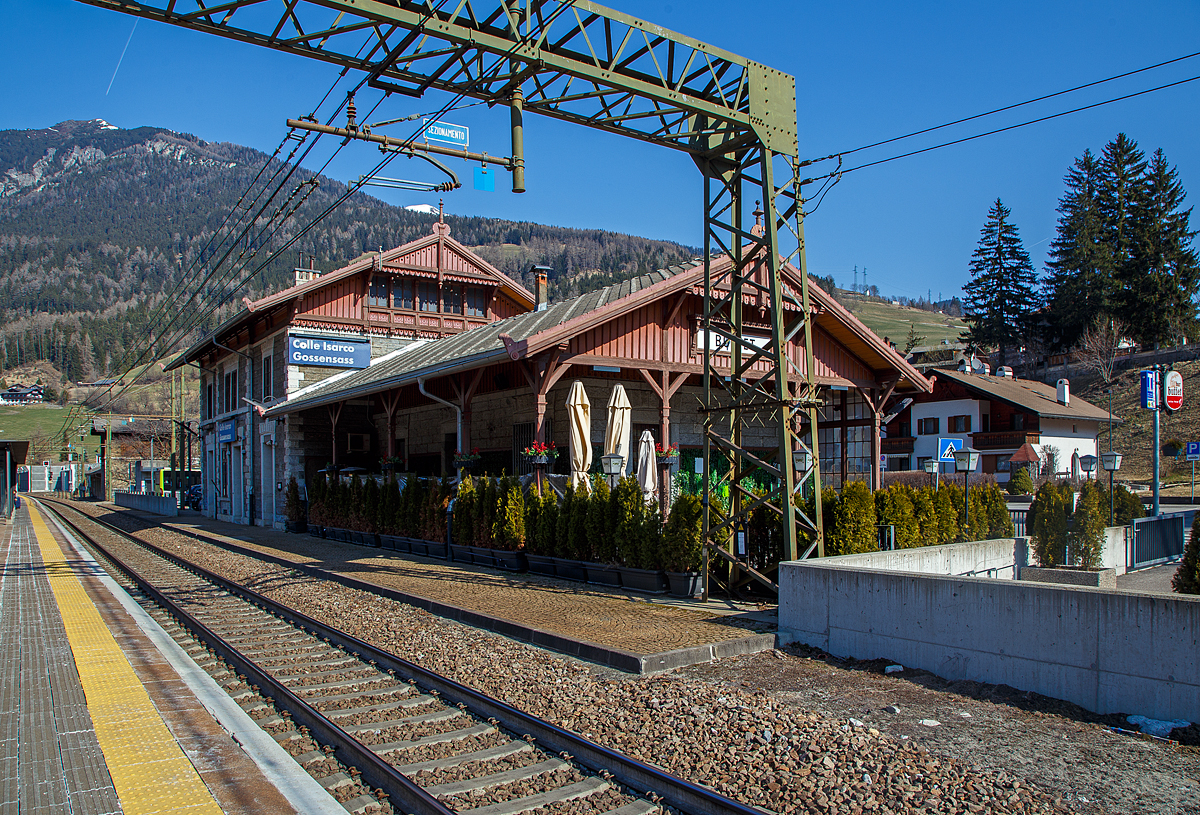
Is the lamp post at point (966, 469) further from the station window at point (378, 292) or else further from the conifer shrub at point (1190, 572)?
the station window at point (378, 292)

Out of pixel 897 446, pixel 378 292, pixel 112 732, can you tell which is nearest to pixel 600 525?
pixel 112 732

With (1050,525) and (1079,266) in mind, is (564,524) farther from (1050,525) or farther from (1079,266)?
(1079,266)

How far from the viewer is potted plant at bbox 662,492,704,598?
10.7 metres

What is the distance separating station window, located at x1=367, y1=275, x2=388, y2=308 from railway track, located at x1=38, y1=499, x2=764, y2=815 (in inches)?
789

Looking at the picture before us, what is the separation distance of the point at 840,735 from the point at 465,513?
11.0m

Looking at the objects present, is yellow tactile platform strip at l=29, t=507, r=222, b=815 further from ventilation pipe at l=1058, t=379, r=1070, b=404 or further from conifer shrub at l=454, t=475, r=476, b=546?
ventilation pipe at l=1058, t=379, r=1070, b=404

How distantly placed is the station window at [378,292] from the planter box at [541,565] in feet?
55.2

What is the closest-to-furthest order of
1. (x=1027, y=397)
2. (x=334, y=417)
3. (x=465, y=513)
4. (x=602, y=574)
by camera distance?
1. (x=602, y=574)
2. (x=465, y=513)
3. (x=334, y=417)
4. (x=1027, y=397)

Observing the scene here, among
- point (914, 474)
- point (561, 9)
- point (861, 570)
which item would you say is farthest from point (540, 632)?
point (914, 474)

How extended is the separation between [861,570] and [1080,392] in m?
61.7

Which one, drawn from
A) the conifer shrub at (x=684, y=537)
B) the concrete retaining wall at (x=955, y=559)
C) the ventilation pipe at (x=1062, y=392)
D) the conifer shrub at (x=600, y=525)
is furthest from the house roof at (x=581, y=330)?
the ventilation pipe at (x=1062, y=392)

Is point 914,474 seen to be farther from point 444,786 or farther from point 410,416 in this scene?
point 444,786

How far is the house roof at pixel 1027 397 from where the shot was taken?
43.4 meters

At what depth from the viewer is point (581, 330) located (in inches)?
583
